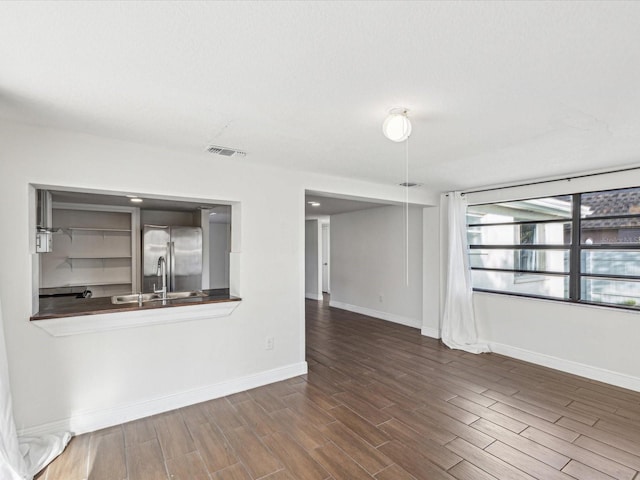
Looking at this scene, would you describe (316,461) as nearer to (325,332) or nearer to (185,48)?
(185,48)

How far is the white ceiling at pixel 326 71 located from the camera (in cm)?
124

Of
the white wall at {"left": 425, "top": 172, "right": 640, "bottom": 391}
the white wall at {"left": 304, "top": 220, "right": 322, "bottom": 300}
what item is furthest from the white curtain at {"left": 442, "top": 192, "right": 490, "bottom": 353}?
the white wall at {"left": 304, "top": 220, "right": 322, "bottom": 300}

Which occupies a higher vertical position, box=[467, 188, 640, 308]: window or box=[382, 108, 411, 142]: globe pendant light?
box=[382, 108, 411, 142]: globe pendant light

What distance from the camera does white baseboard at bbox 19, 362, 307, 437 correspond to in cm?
255

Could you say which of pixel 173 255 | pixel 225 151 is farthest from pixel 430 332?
pixel 173 255

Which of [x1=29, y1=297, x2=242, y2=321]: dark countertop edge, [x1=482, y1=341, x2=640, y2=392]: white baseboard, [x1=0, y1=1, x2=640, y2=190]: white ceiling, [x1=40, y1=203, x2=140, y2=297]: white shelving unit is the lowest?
[x1=482, y1=341, x2=640, y2=392]: white baseboard

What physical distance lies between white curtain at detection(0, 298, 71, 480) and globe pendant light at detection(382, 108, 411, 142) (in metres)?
2.69

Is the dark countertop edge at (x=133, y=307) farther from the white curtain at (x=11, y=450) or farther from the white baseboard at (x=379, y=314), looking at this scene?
the white baseboard at (x=379, y=314)

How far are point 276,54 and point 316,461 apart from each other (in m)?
2.51

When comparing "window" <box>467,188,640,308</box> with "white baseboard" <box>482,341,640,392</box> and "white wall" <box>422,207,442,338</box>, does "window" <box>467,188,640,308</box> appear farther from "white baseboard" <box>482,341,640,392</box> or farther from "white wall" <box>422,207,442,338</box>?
"white baseboard" <box>482,341,640,392</box>

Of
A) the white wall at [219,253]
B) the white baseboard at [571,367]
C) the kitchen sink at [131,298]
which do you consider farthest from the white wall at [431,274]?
the white wall at [219,253]

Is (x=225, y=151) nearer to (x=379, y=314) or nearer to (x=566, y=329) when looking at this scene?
(x=566, y=329)

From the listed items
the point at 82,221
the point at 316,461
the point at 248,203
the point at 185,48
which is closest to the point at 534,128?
the point at 185,48

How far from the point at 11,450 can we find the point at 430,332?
16.5 ft
